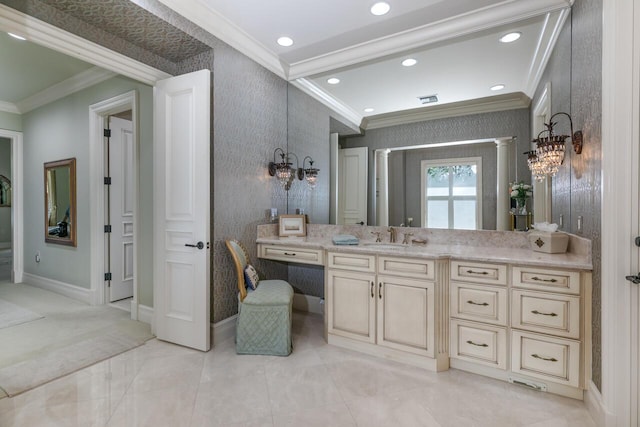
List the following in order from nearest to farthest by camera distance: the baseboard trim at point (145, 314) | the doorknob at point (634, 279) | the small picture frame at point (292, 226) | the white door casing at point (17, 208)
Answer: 1. the doorknob at point (634, 279)
2. the baseboard trim at point (145, 314)
3. the small picture frame at point (292, 226)
4. the white door casing at point (17, 208)

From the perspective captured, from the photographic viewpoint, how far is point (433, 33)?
261 centimetres

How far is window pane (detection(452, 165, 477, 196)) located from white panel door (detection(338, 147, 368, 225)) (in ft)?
2.92

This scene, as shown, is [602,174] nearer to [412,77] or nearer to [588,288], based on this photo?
[588,288]

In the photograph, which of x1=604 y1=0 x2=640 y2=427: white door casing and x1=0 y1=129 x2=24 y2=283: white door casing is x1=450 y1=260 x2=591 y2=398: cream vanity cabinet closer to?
x1=604 y1=0 x2=640 y2=427: white door casing

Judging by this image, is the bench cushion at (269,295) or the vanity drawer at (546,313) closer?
the vanity drawer at (546,313)

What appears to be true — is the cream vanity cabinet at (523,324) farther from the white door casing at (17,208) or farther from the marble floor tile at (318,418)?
the white door casing at (17,208)

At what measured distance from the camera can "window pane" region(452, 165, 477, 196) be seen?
270 cm

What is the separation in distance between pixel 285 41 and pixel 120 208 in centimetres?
289

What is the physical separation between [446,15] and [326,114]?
1.45 metres

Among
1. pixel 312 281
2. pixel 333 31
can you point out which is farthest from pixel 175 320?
pixel 333 31

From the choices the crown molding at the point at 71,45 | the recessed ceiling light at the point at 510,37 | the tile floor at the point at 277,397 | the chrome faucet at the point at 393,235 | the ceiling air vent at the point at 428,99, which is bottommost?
the tile floor at the point at 277,397

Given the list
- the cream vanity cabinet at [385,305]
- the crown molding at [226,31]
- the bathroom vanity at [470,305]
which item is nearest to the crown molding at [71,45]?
the crown molding at [226,31]

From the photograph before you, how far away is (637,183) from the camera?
150 cm

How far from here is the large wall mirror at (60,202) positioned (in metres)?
4.00
